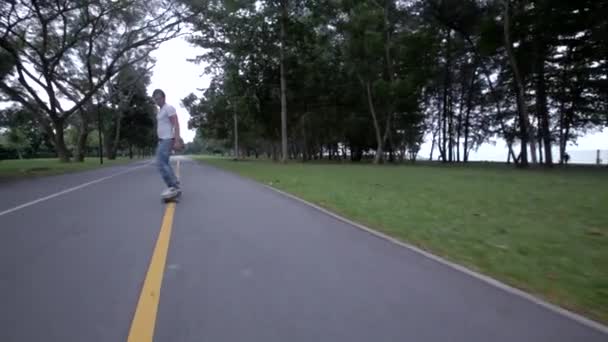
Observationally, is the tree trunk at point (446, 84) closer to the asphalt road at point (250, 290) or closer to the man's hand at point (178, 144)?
the man's hand at point (178, 144)

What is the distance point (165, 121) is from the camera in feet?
23.5

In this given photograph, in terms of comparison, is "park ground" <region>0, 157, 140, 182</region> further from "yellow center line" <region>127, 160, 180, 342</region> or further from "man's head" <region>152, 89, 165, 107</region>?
"yellow center line" <region>127, 160, 180, 342</region>

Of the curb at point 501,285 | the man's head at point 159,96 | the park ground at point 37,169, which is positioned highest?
the man's head at point 159,96

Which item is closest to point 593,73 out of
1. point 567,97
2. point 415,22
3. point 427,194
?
point 567,97

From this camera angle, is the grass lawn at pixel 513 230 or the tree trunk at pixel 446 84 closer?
the grass lawn at pixel 513 230

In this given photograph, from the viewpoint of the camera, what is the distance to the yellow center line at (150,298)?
230 centimetres

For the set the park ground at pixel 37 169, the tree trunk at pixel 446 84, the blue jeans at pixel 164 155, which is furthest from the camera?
the tree trunk at pixel 446 84

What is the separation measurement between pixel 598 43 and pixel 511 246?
2635 centimetres

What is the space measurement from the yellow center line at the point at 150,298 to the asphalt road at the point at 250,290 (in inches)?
2.0

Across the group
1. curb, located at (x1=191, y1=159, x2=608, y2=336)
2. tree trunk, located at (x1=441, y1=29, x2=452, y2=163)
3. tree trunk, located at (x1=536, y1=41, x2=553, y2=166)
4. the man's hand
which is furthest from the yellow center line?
tree trunk, located at (x1=441, y1=29, x2=452, y2=163)

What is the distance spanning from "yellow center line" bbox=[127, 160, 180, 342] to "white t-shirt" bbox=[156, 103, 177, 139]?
126 inches

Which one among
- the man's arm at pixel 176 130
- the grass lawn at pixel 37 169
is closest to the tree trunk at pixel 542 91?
the man's arm at pixel 176 130

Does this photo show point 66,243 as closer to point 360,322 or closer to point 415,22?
point 360,322

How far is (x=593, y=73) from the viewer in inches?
1032
